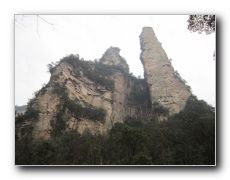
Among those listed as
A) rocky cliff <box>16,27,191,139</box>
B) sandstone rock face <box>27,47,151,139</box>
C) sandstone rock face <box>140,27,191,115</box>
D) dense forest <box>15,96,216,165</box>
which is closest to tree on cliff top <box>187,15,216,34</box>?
dense forest <box>15,96,216,165</box>

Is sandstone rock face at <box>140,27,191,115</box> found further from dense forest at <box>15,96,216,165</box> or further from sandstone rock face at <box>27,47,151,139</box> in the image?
dense forest at <box>15,96,216,165</box>

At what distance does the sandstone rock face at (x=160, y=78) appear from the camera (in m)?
18.1

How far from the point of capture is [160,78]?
20.3 meters

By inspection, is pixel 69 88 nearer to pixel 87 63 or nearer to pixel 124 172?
pixel 87 63

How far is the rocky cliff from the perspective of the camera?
14086 millimetres

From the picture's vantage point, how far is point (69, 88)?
53.4 feet

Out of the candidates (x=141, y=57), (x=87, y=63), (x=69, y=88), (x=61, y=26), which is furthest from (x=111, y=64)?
(x=61, y=26)

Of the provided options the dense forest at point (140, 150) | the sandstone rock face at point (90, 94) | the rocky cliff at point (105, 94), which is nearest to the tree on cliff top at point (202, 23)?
the dense forest at point (140, 150)

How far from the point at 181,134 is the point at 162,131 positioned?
121 centimetres

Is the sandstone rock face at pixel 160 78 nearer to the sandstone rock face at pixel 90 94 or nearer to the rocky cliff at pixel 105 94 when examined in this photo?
the rocky cliff at pixel 105 94
